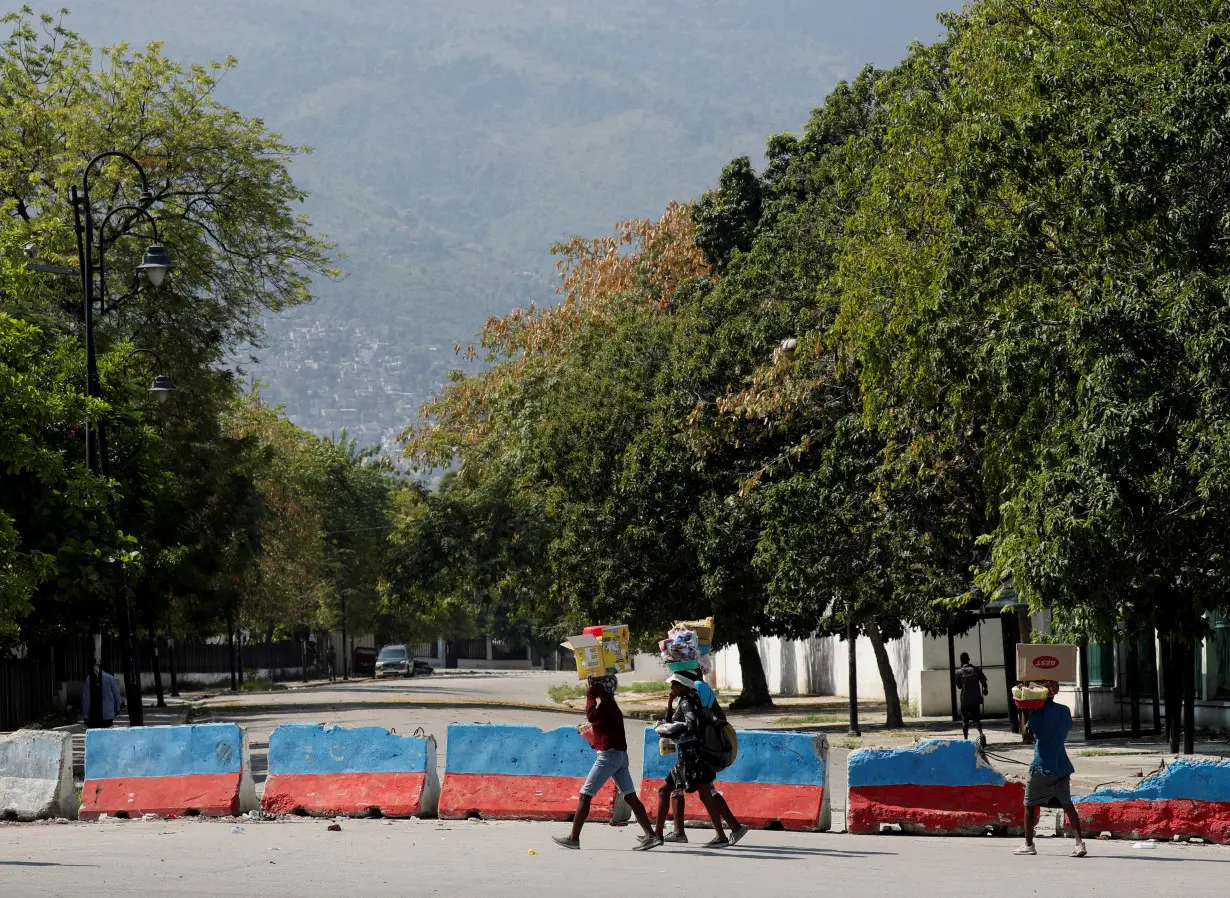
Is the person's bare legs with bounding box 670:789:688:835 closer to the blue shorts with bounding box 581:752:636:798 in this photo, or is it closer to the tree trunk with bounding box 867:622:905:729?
the blue shorts with bounding box 581:752:636:798

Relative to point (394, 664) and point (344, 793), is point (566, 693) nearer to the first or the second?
point (394, 664)

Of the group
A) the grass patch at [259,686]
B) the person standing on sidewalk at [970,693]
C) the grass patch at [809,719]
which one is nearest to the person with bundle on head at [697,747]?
the person standing on sidewalk at [970,693]

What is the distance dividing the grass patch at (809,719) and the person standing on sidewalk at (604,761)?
2167 centimetres

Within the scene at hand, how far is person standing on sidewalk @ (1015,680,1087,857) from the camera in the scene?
12523mm

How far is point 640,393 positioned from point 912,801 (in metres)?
21.9

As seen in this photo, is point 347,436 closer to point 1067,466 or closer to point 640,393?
point 640,393

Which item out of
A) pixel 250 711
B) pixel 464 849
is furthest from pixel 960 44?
pixel 250 711

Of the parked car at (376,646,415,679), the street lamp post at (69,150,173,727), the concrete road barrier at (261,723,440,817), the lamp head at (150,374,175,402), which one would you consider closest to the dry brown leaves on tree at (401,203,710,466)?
the lamp head at (150,374,175,402)

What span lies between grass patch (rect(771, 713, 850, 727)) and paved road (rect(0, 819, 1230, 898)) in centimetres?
2048

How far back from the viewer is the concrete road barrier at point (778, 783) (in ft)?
46.4

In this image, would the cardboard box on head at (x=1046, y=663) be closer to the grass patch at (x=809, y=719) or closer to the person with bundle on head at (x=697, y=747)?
the person with bundle on head at (x=697, y=747)

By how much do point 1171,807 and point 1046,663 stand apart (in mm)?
2082

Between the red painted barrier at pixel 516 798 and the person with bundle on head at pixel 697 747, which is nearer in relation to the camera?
the person with bundle on head at pixel 697 747

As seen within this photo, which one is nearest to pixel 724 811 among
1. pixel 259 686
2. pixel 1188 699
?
pixel 1188 699
